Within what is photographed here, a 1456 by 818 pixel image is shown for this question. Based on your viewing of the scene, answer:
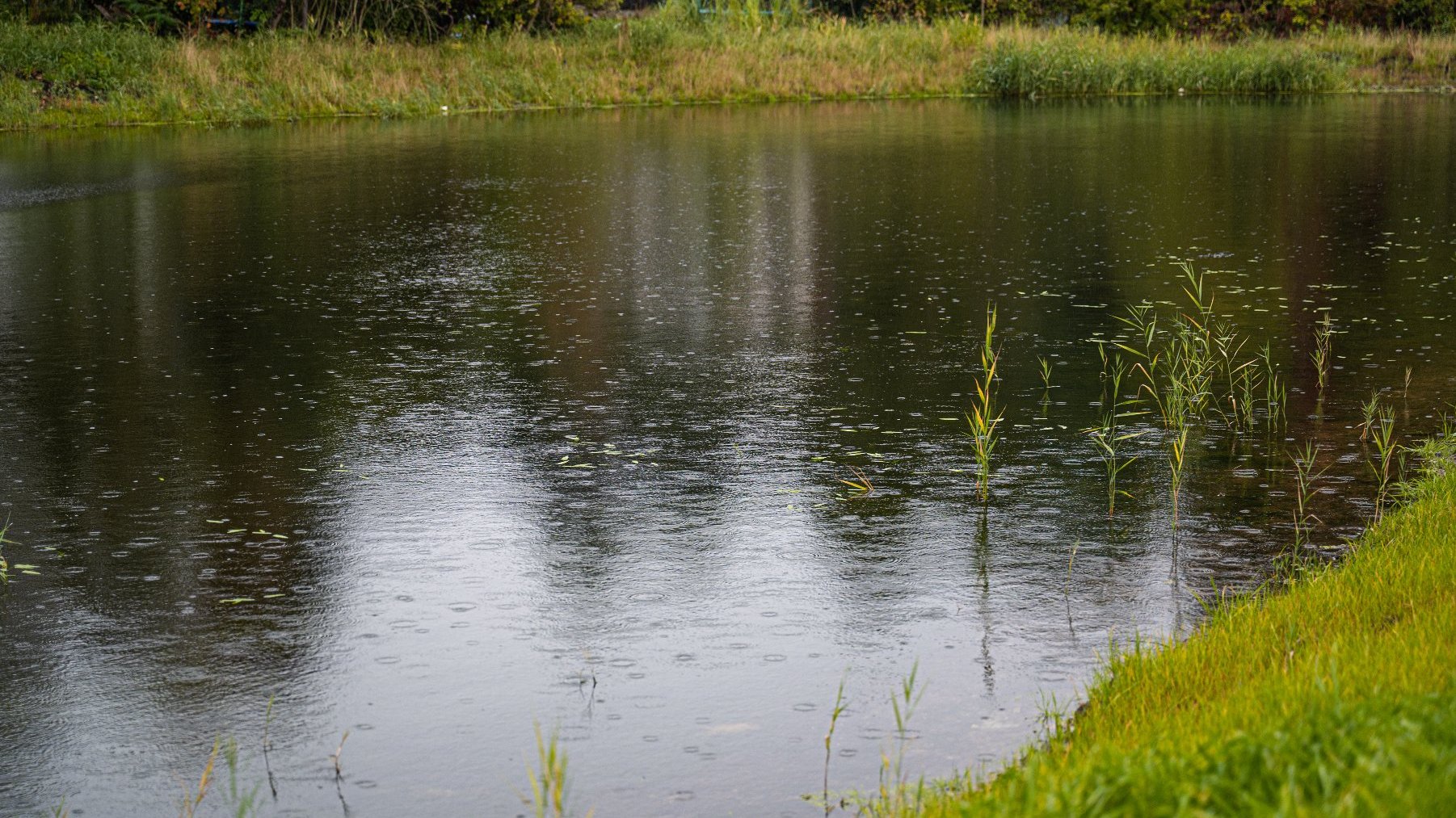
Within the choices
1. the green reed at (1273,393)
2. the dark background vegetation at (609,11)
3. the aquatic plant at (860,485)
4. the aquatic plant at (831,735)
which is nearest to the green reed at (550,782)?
the aquatic plant at (831,735)

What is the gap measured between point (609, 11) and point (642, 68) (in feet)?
20.0

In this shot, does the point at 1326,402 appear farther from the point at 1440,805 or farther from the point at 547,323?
the point at 1440,805

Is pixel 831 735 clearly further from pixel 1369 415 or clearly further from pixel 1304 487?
pixel 1369 415

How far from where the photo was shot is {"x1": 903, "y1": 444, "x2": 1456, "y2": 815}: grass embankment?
3.37 meters

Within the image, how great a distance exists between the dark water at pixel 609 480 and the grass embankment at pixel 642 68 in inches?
610

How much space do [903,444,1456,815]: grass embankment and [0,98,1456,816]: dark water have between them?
0.58 m

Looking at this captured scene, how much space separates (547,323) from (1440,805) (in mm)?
10037

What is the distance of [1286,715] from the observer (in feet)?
12.7

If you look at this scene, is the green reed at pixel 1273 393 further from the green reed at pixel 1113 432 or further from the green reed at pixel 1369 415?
the green reed at pixel 1113 432

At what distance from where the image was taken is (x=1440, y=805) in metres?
3.23

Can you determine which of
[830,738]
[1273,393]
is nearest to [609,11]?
[1273,393]

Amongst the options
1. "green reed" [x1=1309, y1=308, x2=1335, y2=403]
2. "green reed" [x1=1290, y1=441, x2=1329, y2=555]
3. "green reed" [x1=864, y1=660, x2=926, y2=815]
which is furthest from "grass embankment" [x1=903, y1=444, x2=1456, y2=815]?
"green reed" [x1=1309, y1=308, x2=1335, y2=403]

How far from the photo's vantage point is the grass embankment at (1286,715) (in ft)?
11.0

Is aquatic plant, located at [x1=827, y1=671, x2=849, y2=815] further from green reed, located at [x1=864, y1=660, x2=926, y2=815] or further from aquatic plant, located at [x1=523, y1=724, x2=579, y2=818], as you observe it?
aquatic plant, located at [x1=523, y1=724, x2=579, y2=818]
